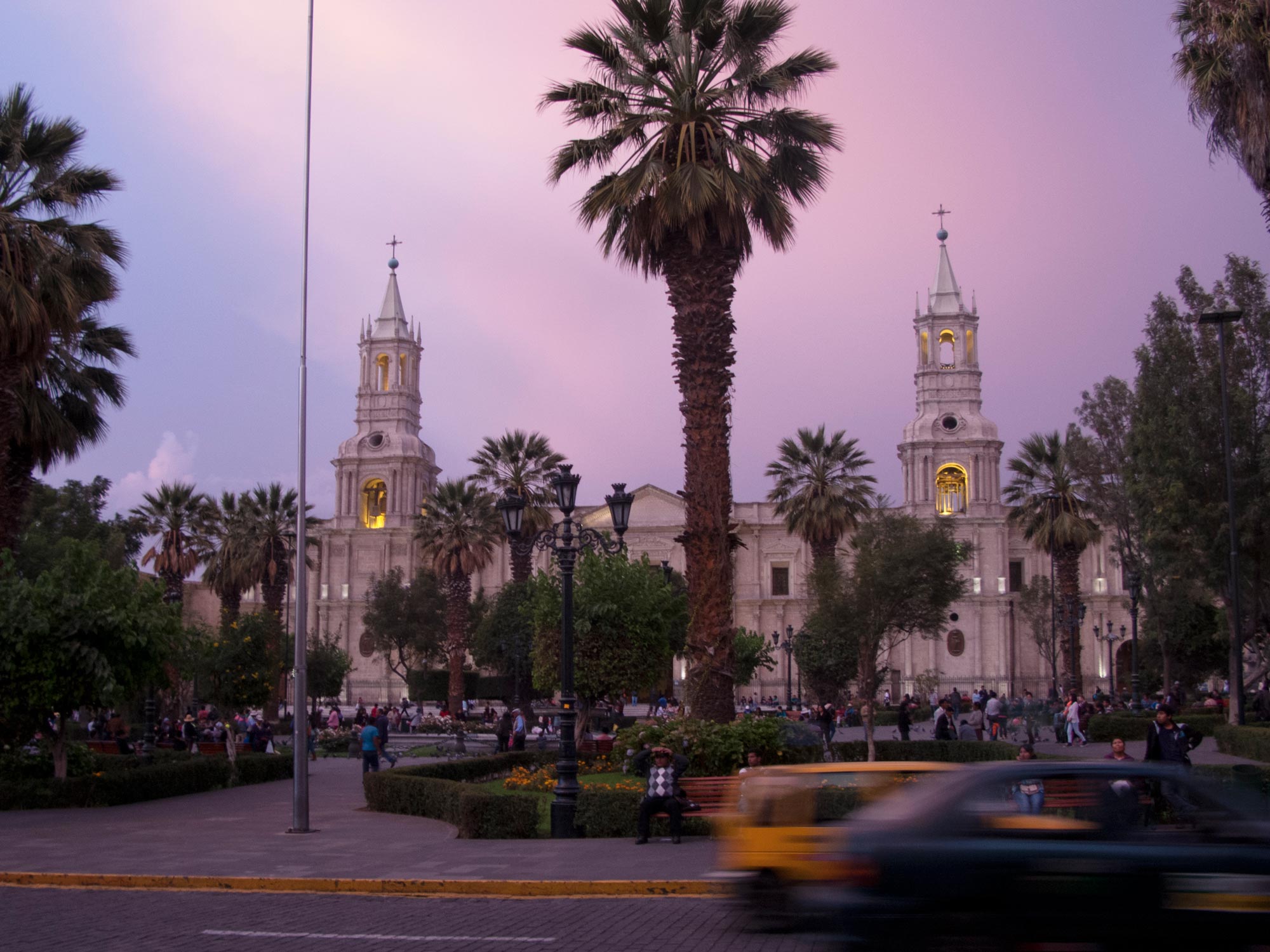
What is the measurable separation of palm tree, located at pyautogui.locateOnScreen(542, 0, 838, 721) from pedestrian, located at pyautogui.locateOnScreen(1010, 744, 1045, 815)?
499 inches

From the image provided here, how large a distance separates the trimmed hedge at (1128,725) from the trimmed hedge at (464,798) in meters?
17.2

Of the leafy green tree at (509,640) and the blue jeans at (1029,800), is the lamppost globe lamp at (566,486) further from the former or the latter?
the leafy green tree at (509,640)

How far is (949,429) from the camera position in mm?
70688

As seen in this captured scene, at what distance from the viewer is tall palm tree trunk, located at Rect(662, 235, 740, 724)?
754 inches

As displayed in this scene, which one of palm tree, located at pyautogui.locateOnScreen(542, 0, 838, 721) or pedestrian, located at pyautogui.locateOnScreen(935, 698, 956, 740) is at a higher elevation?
palm tree, located at pyautogui.locateOnScreen(542, 0, 838, 721)

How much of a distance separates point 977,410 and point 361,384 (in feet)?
124

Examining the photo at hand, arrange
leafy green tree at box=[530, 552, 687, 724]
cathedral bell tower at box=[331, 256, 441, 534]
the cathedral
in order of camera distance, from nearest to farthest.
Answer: leafy green tree at box=[530, 552, 687, 724] < the cathedral < cathedral bell tower at box=[331, 256, 441, 534]

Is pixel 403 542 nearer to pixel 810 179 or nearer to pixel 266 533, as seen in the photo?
pixel 266 533

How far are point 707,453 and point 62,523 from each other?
4012 centimetres

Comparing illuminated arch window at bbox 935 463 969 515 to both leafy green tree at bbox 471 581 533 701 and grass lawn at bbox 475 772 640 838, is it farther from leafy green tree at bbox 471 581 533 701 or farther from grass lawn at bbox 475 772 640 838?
grass lawn at bbox 475 772 640 838

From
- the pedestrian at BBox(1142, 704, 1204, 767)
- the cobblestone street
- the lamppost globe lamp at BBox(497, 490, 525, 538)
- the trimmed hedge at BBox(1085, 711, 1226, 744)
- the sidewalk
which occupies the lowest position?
the trimmed hedge at BBox(1085, 711, 1226, 744)

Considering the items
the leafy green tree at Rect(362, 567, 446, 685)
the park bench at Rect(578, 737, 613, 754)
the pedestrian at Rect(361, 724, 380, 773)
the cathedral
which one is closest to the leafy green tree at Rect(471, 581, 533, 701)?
the leafy green tree at Rect(362, 567, 446, 685)

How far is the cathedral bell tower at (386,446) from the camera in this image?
74.7 m

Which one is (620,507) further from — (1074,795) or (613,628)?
(1074,795)
